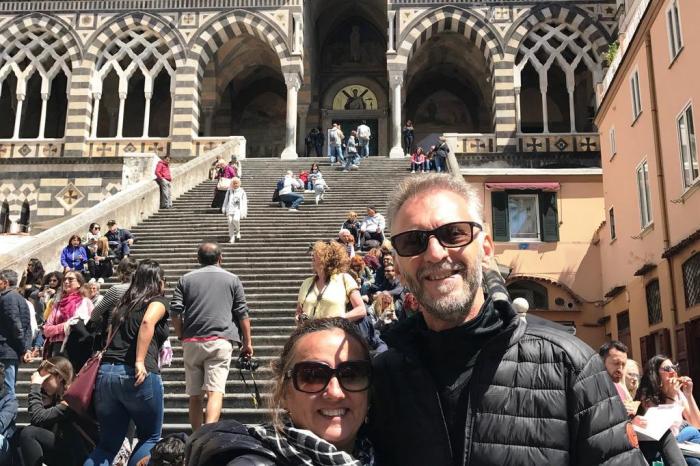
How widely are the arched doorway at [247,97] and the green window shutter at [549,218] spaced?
13808mm

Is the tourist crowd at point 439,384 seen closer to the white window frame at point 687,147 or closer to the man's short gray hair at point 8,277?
the man's short gray hair at point 8,277

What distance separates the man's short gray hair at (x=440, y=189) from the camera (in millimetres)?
1904

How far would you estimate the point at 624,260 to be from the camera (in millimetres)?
15906

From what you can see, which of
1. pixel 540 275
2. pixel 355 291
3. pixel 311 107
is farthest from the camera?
pixel 311 107

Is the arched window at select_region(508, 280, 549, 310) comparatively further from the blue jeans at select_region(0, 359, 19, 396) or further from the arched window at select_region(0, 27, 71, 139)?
the arched window at select_region(0, 27, 71, 139)

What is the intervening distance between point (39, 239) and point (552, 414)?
1195cm

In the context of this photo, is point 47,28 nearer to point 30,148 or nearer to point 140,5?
point 140,5

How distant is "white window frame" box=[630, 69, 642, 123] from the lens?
566 inches

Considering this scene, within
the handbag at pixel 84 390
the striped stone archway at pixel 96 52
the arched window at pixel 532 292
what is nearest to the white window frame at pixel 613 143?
the arched window at pixel 532 292

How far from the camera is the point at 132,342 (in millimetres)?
4703

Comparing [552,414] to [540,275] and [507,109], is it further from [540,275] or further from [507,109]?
[507,109]

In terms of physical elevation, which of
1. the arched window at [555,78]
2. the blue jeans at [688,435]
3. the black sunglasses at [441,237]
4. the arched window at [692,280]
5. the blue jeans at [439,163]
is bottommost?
the blue jeans at [688,435]

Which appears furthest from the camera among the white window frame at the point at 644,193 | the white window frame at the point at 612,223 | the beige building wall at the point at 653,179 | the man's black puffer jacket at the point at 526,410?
the white window frame at the point at 612,223

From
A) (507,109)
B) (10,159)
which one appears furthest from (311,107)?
(10,159)
